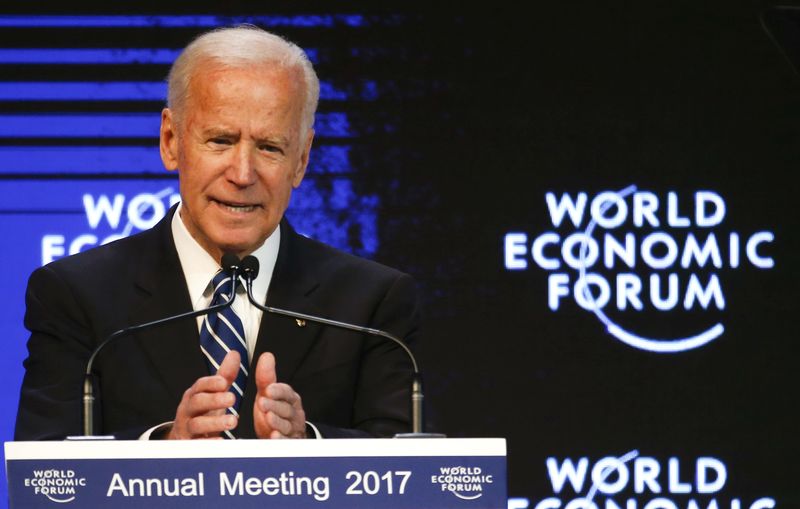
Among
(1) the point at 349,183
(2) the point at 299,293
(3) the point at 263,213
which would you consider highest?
(1) the point at 349,183

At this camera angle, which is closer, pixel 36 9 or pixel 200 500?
pixel 200 500

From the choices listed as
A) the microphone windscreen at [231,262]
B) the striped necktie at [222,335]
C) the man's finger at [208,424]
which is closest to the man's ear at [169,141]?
the striped necktie at [222,335]

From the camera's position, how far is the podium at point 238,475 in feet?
5.47

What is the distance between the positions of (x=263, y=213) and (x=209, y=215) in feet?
0.35

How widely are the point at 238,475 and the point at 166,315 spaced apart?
0.78 metres

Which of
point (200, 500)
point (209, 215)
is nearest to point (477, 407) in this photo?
point (209, 215)

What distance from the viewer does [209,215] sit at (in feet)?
7.84

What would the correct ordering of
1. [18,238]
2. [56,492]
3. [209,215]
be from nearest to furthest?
[56,492], [209,215], [18,238]

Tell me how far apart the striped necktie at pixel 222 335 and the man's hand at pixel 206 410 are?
1.42 feet

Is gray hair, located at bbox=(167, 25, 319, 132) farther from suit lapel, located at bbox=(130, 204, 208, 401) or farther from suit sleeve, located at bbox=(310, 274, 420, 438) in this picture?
suit sleeve, located at bbox=(310, 274, 420, 438)

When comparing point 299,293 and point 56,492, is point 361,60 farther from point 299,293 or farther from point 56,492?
point 56,492

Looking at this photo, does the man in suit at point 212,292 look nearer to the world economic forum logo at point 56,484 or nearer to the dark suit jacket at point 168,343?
the dark suit jacket at point 168,343

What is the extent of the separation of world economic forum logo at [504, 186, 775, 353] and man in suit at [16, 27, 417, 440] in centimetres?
160

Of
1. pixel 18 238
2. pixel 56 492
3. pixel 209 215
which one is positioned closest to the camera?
pixel 56 492
